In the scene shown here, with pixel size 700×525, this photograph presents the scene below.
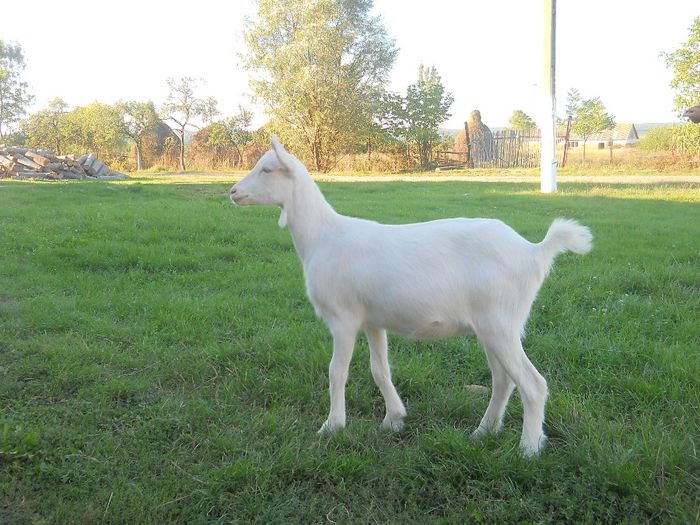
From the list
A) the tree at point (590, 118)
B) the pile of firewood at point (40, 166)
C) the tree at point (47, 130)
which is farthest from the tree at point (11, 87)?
the tree at point (590, 118)

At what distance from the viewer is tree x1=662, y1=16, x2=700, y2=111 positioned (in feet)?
69.4

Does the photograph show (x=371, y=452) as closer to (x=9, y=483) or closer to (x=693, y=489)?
(x=693, y=489)

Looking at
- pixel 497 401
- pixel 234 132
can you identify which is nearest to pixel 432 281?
pixel 497 401

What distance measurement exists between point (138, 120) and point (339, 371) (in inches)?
1572

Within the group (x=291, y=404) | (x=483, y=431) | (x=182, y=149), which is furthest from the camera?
(x=182, y=149)

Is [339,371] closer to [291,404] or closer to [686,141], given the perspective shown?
[291,404]

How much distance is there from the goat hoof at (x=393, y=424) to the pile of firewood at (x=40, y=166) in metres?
22.8

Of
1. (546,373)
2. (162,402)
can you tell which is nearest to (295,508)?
(162,402)

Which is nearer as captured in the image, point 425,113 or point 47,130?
point 425,113

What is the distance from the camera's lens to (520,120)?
6300 centimetres

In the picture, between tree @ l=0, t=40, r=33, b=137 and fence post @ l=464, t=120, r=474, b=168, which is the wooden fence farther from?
tree @ l=0, t=40, r=33, b=137

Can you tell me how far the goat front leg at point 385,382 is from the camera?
3.40 meters

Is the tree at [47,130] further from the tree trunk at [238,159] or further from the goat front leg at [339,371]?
the goat front leg at [339,371]

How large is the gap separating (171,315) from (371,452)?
109 inches
